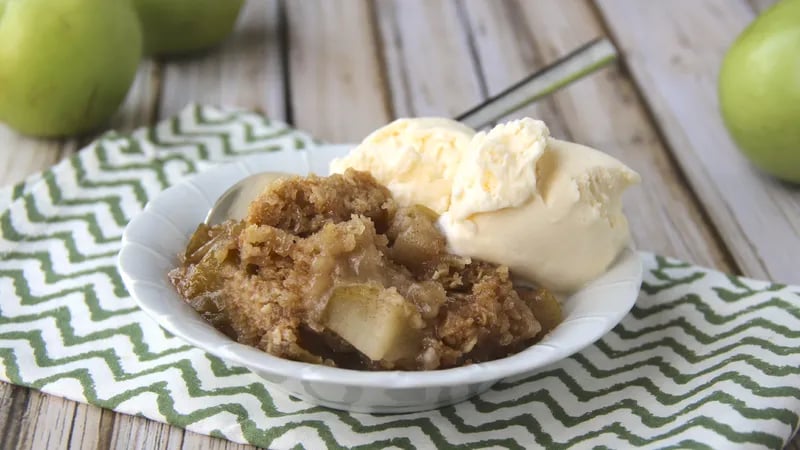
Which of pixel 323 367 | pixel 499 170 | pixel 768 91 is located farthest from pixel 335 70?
pixel 323 367

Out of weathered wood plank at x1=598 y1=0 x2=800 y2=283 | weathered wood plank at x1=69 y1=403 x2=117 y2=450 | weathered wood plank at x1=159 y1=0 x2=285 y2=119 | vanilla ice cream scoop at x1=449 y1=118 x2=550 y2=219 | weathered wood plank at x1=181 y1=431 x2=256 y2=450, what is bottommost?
weathered wood plank at x1=598 y1=0 x2=800 y2=283

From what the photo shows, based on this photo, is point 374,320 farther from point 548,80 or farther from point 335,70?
point 335,70

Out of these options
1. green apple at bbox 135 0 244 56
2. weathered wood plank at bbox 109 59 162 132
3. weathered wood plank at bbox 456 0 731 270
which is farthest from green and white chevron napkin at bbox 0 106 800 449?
green apple at bbox 135 0 244 56

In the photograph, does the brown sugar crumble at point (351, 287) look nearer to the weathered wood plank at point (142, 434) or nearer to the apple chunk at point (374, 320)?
the apple chunk at point (374, 320)

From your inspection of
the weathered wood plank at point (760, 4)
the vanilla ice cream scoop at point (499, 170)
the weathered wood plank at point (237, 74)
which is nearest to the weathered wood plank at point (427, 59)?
the weathered wood plank at point (237, 74)

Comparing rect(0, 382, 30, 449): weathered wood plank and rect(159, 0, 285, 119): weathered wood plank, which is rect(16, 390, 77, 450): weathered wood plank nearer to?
rect(0, 382, 30, 449): weathered wood plank

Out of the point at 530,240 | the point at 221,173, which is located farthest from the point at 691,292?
the point at 221,173

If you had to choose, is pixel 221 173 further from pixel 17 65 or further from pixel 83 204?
pixel 17 65
